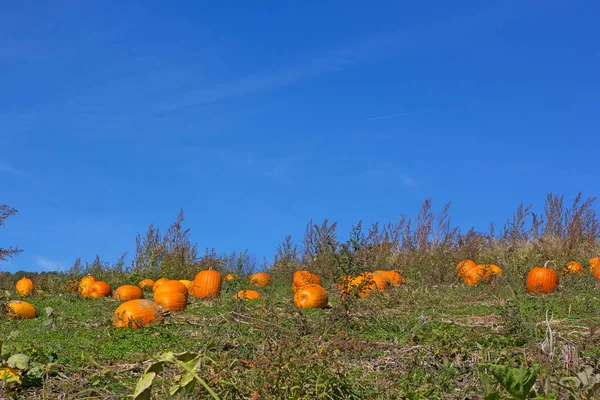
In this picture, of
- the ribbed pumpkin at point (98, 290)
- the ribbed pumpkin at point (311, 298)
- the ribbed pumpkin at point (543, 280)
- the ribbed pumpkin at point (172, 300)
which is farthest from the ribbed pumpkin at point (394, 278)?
the ribbed pumpkin at point (98, 290)

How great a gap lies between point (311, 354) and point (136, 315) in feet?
13.1

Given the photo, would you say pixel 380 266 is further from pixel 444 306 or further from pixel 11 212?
pixel 11 212

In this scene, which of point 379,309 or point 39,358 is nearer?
point 39,358

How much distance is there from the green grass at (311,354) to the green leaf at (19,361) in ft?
0.52

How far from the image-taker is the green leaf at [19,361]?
14.1 ft

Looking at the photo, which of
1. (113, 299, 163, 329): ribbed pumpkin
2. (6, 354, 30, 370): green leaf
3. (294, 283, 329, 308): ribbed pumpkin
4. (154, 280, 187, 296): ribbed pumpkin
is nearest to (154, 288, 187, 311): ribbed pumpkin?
(154, 280, 187, 296): ribbed pumpkin

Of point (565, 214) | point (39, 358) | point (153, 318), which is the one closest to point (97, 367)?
point (39, 358)

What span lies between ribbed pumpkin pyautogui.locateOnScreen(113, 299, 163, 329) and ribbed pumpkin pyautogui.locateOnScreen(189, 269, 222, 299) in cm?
343

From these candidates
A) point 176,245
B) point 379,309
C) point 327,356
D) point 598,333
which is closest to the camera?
point 327,356

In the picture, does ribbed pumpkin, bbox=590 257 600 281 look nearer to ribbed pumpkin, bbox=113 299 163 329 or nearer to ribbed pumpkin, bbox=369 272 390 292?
ribbed pumpkin, bbox=369 272 390 292

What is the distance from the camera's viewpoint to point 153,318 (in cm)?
717

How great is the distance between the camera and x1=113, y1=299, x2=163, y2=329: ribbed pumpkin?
272 inches

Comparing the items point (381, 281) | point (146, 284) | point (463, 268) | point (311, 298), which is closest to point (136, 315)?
point (311, 298)

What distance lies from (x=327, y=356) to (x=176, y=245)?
13.2m
